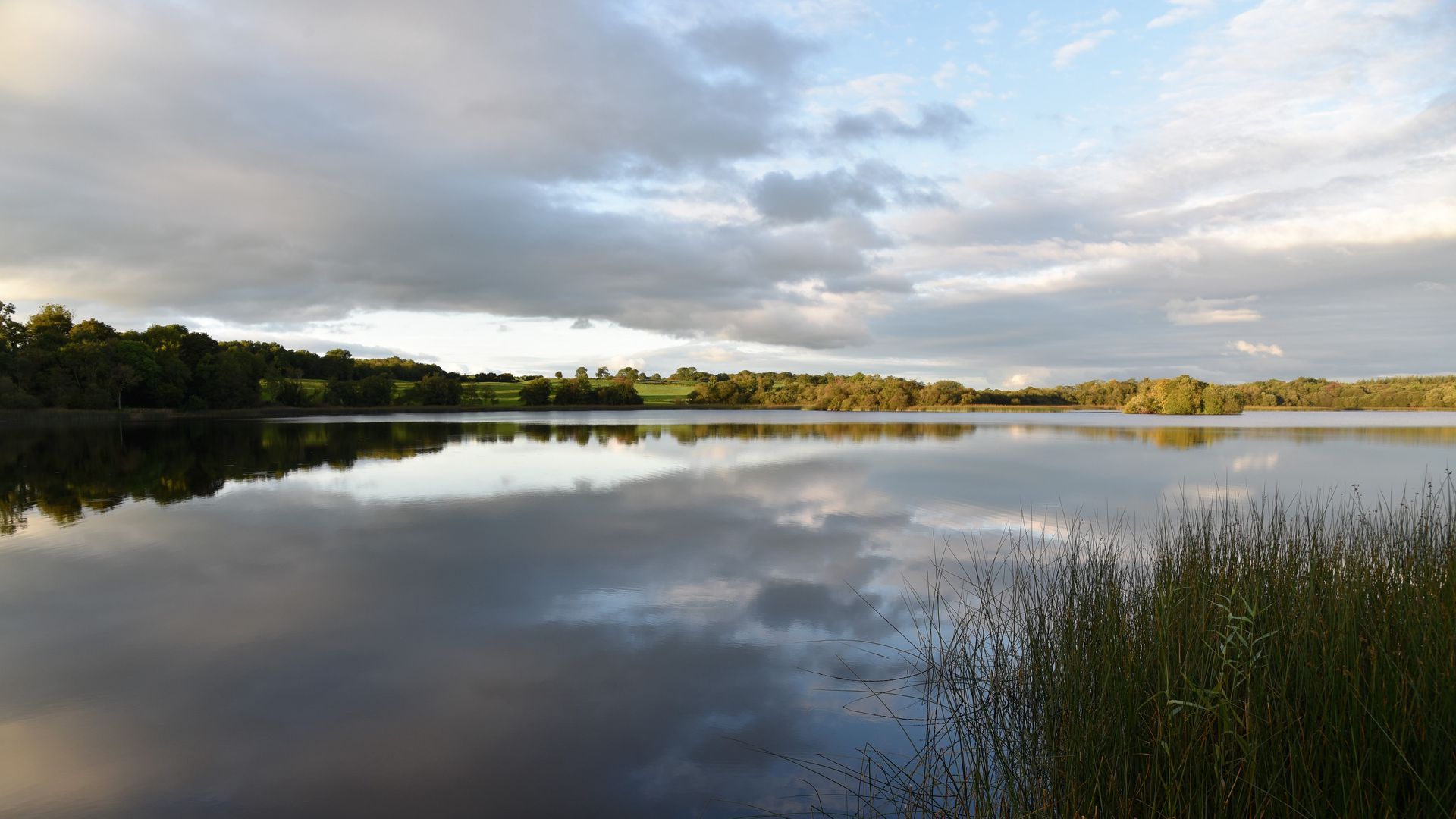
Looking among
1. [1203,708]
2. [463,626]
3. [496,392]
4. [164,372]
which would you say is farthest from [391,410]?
[1203,708]

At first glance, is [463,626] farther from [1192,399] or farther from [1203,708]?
[1192,399]

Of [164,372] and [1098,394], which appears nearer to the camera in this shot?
[164,372]

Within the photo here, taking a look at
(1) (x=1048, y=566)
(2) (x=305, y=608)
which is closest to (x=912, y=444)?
(1) (x=1048, y=566)

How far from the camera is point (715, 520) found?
13.5 meters

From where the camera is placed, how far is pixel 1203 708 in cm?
265

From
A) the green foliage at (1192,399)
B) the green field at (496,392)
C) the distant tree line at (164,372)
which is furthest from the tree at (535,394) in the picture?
the green foliage at (1192,399)

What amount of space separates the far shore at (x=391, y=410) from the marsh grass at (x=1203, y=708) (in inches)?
2543

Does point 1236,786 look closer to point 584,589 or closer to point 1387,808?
point 1387,808

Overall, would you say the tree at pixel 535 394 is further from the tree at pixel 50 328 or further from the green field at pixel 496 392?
the tree at pixel 50 328

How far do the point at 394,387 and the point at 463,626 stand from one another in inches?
3556

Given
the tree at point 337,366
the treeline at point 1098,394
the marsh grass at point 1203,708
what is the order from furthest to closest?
the tree at point 337,366
the treeline at point 1098,394
the marsh grass at point 1203,708

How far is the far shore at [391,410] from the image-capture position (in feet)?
162

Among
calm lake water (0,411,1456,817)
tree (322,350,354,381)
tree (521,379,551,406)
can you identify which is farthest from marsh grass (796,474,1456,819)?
tree (322,350,354,381)

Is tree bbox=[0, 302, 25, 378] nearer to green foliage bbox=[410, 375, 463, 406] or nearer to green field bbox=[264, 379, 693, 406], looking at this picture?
green field bbox=[264, 379, 693, 406]
